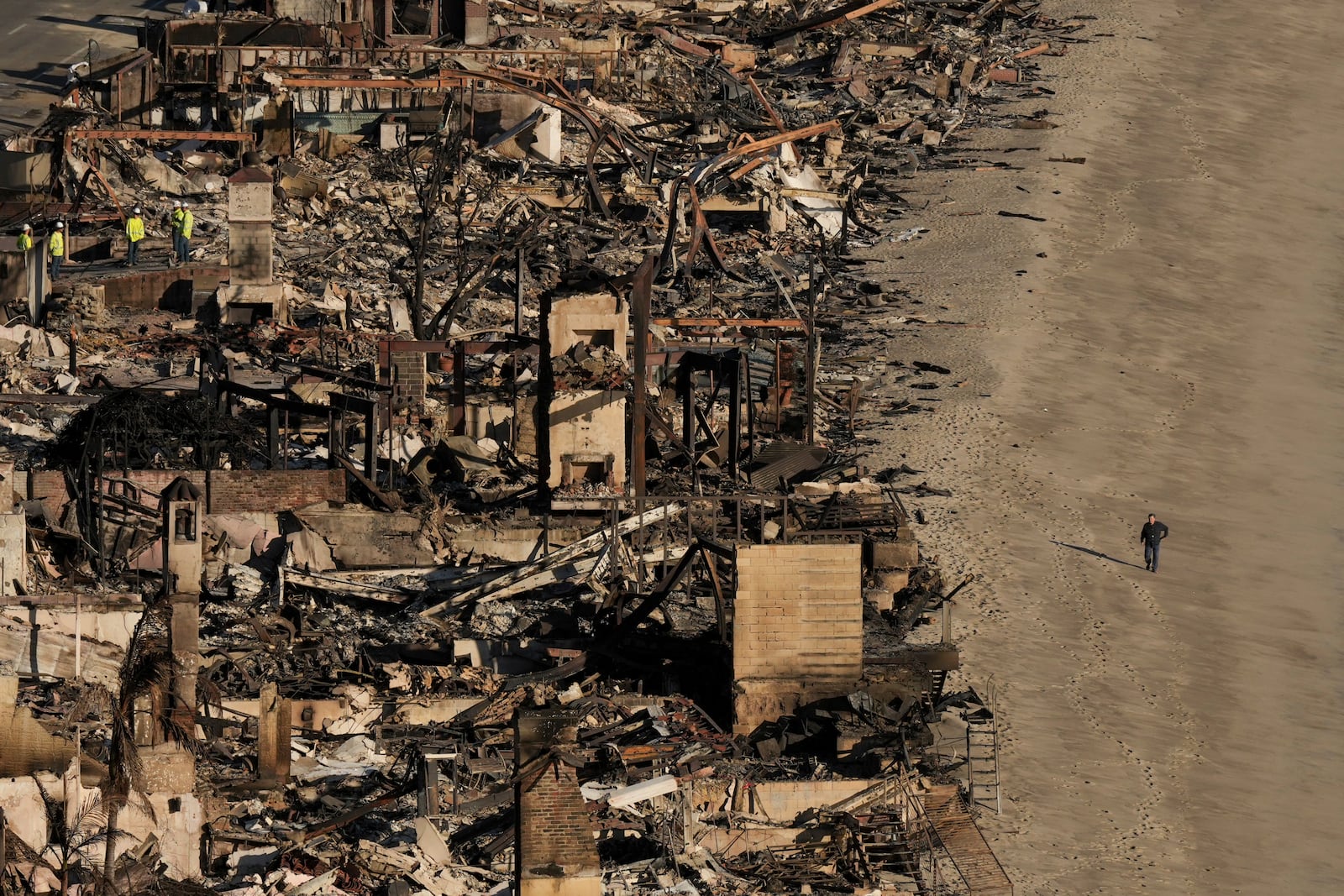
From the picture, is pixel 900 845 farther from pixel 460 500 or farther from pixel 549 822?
pixel 460 500

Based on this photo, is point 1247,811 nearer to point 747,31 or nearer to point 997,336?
point 997,336

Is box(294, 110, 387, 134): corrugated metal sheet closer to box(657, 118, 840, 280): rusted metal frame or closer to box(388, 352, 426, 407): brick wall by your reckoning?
box(657, 118, 840, 280): rusted metal frame

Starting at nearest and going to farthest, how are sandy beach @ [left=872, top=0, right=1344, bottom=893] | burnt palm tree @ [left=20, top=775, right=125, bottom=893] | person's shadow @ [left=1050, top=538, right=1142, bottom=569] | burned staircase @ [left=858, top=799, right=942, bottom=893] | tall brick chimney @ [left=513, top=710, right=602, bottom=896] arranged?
1. tall brick chimney @ [left=513, top=710, right=602, bottom=896]
2. burnt palm tree @ [left=20, top=775, right=125, bottom=893]
3. burned staircase @ [left=858, top=799, right=942, bottom=893]
4. sandy beach @ [left=872, top=0, right=1344, bottom=893]
5. person's shadow @ [left=1050, top=538, right=1142, bottom=569]

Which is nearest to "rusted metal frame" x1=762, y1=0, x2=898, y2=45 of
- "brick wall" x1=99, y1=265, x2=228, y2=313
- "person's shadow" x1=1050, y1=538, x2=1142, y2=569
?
"brick wall" x1=99, y1=265, x2=228, y2=313

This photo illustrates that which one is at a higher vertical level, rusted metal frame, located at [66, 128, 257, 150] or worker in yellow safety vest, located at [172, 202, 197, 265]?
rusted metal frame, located at [66, 128, 257, 150]

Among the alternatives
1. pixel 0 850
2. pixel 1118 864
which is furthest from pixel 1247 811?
pixel 0 850

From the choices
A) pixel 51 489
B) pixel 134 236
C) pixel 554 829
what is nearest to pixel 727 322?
pixel 134 236
